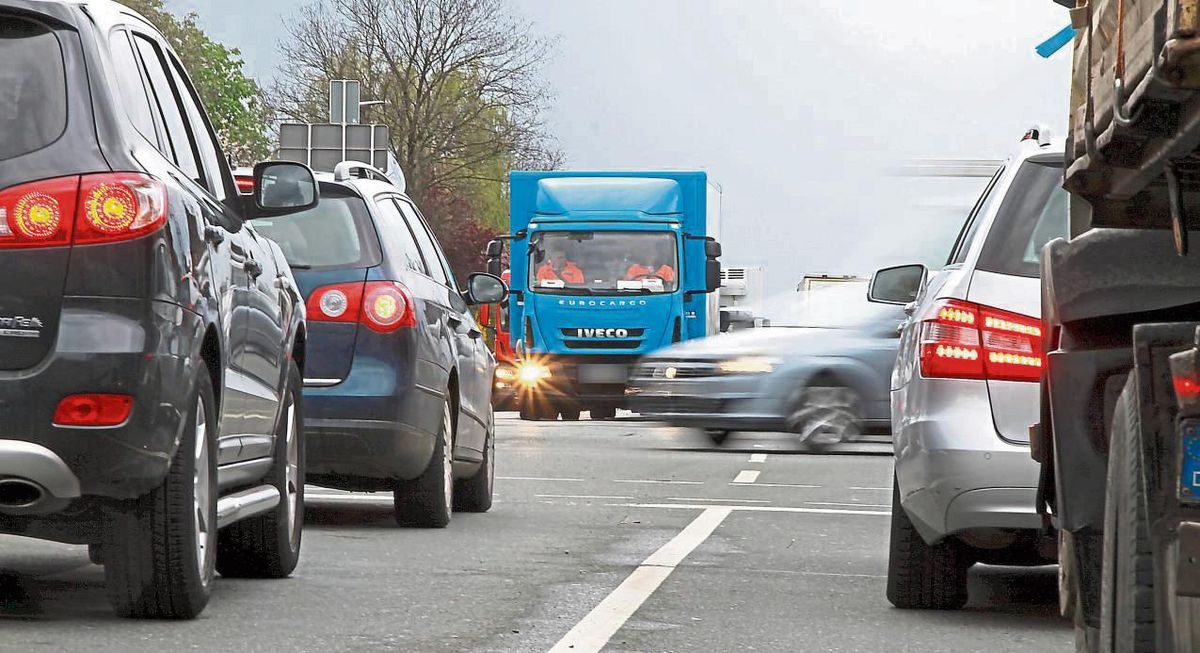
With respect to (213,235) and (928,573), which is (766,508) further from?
(213,235)

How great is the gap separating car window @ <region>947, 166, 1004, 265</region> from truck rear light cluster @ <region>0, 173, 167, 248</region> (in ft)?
9.25

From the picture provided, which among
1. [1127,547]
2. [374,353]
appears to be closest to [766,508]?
[374,353]

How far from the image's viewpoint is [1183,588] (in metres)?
3.92

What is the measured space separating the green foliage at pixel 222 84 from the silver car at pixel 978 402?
2888 inches

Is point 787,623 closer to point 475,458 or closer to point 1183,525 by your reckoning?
point 1183,525

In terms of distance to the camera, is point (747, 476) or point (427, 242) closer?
point (427, 242)

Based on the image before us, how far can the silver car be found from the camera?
721 centimetres

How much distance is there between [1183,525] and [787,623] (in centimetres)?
364

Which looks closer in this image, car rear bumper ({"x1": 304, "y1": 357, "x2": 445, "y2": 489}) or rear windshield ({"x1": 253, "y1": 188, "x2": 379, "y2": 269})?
car rear bumper ({"x1": 304, "y1": 357, "x2": 445, "y2": 489})

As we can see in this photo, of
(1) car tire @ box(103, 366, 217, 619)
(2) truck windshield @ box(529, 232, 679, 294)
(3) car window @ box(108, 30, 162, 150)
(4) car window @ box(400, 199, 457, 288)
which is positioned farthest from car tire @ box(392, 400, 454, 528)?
(2) truck windshield @ box(529, 232, 679, 294)

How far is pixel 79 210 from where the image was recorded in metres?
6.43

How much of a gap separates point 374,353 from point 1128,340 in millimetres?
5793

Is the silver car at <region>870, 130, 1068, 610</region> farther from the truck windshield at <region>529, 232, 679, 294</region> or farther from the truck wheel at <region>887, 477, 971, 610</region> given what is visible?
the truck windshield at <region>529, 232, 679, 294</region>

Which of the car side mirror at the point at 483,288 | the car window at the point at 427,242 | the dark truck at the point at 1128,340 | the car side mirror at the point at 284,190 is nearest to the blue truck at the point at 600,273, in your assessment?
the car side mirror at the point at 483,288
